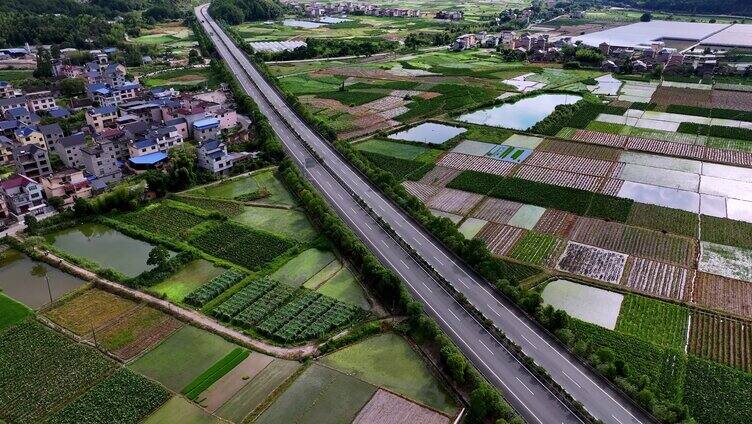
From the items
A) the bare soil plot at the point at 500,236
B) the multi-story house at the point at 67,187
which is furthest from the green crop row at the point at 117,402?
the multi-story house at the point at 67,187

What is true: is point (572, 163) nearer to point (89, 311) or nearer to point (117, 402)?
point (89, 311)

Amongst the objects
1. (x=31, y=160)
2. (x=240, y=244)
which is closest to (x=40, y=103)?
(x=31, y=160)

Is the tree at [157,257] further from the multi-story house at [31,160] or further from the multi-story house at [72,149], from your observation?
the multi-story house at [72,149]

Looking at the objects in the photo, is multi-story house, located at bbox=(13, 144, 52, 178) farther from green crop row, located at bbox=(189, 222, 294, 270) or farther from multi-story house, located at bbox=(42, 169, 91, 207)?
green crop row, located at bbox=(189, 222, 294, 270)

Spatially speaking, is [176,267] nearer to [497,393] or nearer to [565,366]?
[497,393]

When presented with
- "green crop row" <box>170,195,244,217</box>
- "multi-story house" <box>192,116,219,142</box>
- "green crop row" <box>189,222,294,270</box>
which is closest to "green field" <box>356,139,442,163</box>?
"multi-story house" <box>192,116,219,142</box>

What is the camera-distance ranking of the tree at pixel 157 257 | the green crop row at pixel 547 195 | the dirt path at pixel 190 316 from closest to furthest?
1. the dirt path at pixel 190 316
2. the tree at pixel 157 257
3. the green crop row at pixel 547 195

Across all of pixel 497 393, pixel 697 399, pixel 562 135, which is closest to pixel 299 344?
pixel 497 393
